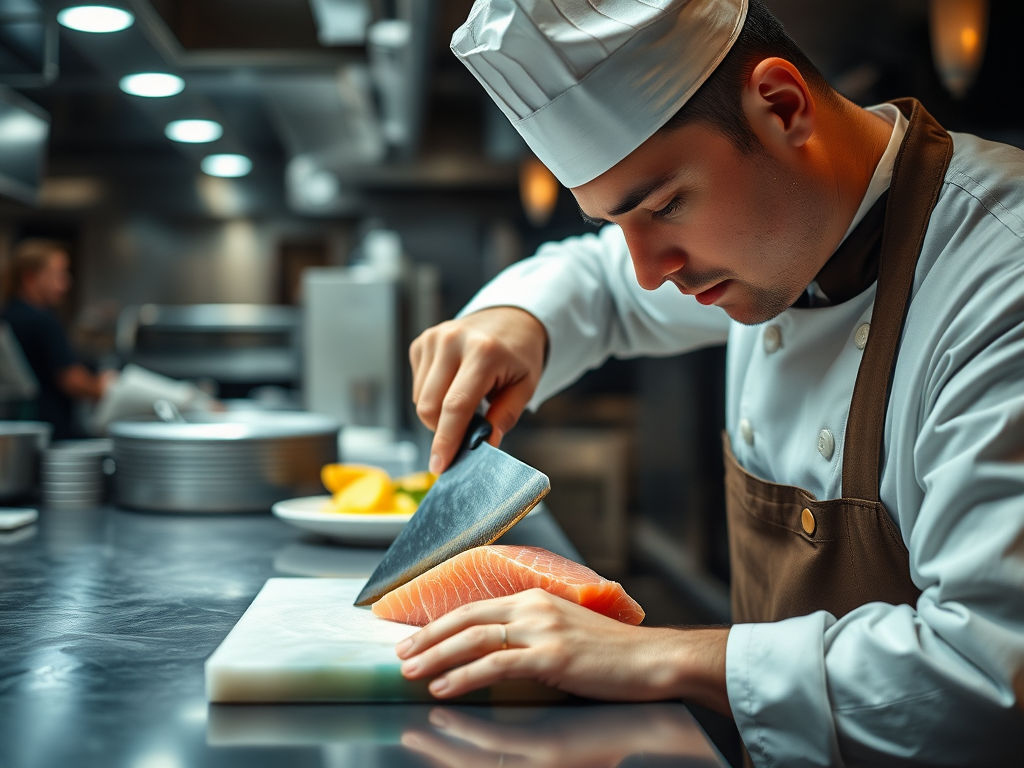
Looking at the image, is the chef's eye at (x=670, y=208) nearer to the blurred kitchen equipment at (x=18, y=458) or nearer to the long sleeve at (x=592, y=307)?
the long sleeve at (x=592, y=307)

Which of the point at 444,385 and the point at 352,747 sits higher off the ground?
the point at 444,385

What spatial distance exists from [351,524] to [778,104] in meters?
0.82

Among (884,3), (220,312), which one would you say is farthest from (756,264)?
(220,312)

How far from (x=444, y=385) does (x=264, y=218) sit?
6663 mm

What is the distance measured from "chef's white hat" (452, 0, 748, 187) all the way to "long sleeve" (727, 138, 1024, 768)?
388 mm

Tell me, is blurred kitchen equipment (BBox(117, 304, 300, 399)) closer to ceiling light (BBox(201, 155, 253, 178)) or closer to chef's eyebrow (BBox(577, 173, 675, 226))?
ceiling light (BBox(201, 155, 253, 178))

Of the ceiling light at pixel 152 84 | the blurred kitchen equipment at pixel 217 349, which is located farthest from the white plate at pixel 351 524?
the blurred kitchen equipment at pixel 217 349

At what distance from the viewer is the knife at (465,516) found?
38.0 inches

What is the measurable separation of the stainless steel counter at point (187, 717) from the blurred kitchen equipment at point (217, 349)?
5640mm

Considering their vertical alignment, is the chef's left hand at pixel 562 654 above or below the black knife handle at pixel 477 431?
below

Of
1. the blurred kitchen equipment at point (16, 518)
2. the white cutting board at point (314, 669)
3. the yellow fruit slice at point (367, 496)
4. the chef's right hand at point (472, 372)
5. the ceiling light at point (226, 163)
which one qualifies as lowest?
the white cutting board at point (314, 669)

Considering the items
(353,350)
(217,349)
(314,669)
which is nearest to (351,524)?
(314,669)

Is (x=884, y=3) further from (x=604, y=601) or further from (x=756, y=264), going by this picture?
(x=604, y=601)

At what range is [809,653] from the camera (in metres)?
0.77
